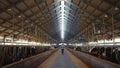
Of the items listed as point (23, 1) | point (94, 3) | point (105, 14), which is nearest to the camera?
point (23, 1)

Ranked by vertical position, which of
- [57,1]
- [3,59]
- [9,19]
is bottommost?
[3,59]

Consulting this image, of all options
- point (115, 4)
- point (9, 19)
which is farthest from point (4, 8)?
point (115, 4)

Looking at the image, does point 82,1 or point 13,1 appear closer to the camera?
point 13,1

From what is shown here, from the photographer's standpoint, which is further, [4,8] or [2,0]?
[4,8]

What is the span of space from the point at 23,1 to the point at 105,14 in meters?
9.33

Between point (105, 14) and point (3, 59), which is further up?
point (105, 14)

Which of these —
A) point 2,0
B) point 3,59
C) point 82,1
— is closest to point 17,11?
point 2,0

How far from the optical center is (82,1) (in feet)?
70.9

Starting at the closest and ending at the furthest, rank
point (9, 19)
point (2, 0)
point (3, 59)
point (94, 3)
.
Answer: point (3, 59)
point (2, 0)
point (94, 3)
point (9, 19)

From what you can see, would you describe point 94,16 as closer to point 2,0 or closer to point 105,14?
point 105,14

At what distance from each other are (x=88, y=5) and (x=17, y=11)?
772 centimetres

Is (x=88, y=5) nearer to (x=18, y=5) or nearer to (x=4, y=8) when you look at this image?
(x=18, y=5)

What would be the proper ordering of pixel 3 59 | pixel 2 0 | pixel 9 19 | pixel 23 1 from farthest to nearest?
pixel 9 19, pixel 23 1, pixel 2 0, pixel 3 59

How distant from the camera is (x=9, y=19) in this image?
25.1 meters
